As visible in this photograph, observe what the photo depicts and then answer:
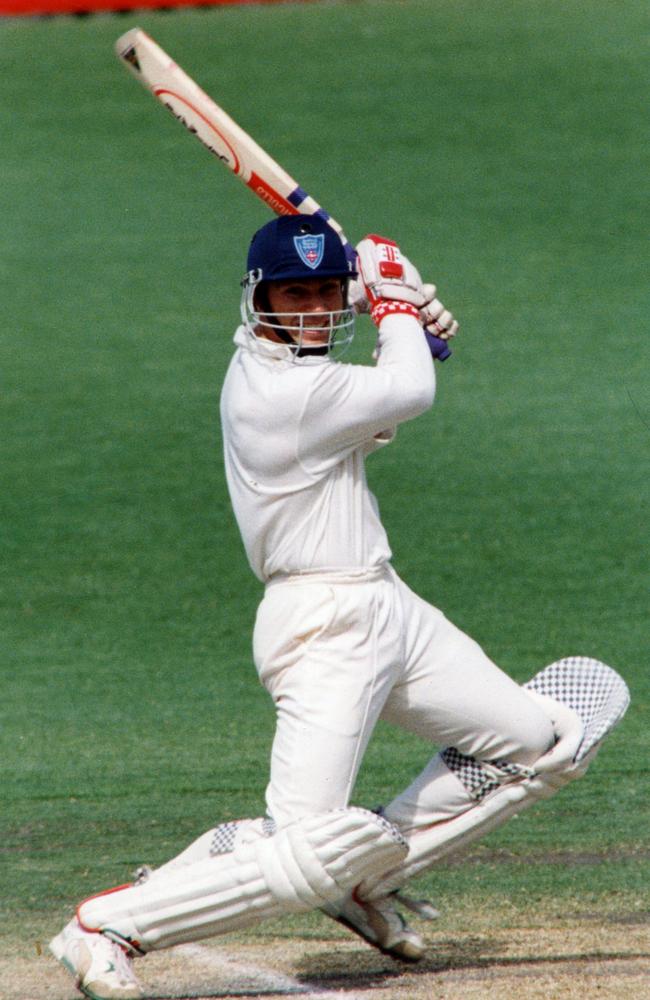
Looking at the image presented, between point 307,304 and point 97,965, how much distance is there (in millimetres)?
1581

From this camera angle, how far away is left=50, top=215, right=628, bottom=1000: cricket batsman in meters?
3.64

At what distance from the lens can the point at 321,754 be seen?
3.64 meters

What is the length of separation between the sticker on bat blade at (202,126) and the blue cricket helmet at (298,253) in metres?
0.77

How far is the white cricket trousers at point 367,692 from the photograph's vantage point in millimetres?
3654

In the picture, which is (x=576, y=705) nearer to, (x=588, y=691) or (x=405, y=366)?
(x=588, y=691)

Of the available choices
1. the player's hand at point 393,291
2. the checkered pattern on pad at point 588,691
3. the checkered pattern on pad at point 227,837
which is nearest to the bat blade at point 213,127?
the player's hand at point 393,291

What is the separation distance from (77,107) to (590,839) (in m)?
9.44

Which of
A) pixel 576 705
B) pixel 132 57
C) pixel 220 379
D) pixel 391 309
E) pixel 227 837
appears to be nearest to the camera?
pixel 227 837

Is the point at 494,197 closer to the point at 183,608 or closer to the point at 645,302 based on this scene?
the point at 645,302

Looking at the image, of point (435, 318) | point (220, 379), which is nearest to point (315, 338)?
point (435, 318)

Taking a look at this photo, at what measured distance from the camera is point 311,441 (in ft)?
12.1

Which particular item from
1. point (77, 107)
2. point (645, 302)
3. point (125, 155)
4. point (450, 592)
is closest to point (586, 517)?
point (450, 592)

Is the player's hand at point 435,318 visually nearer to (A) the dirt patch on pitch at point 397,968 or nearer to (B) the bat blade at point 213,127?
(B) the bat blade at point 213,127

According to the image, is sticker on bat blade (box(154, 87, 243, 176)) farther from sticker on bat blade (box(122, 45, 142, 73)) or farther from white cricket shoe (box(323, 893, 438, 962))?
white cricket shoe (box(323, 893, 438, 962))
